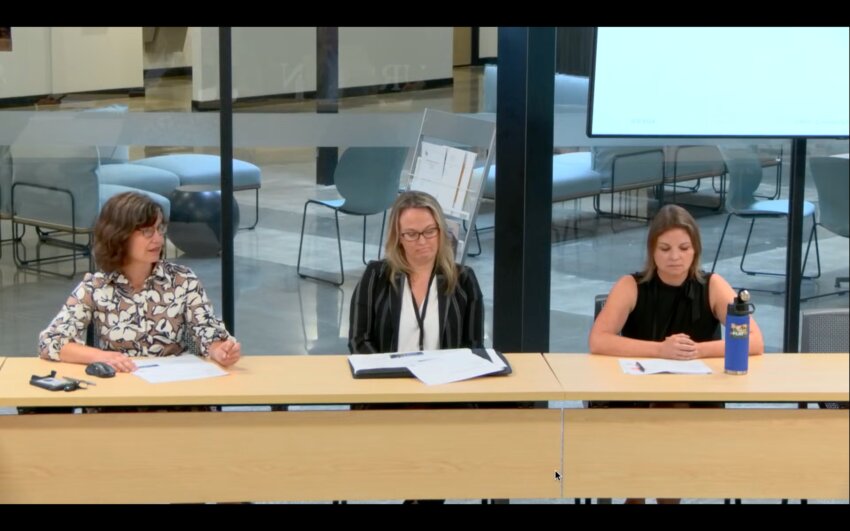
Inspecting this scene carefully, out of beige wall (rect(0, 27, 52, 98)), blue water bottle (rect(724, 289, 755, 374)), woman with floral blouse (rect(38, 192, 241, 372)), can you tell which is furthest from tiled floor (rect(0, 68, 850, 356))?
blue water bottle (rect(724, 289, 755, 374))

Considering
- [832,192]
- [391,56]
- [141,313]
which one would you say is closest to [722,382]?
[141,313]

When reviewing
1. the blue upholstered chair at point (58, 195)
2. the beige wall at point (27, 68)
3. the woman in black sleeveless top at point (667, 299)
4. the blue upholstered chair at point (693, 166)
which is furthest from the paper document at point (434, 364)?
the beige wall at point (27, 68)

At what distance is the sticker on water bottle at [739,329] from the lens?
4.09 m

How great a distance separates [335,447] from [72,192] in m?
2.55

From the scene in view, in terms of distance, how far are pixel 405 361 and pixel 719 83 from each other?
190 cm

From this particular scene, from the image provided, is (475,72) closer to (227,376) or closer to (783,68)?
(783,68)

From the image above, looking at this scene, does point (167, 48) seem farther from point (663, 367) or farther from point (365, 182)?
point (663, 367)

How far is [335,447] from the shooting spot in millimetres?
4004

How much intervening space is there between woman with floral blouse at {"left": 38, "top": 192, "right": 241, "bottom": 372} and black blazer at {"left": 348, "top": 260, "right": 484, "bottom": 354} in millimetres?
490

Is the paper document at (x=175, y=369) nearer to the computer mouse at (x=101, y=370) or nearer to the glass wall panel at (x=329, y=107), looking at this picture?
the computer mouse at (x=101, y=370)

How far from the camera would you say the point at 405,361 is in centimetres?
424

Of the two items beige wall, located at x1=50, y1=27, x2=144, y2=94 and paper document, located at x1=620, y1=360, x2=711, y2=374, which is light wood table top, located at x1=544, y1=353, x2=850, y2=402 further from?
beige wall, located at x1=50, y1=27, x2=144, y2=94

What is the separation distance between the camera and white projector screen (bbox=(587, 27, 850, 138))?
4.98 meters

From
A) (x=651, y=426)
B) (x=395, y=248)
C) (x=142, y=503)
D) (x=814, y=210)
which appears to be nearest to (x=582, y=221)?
(x=814, y=210)
